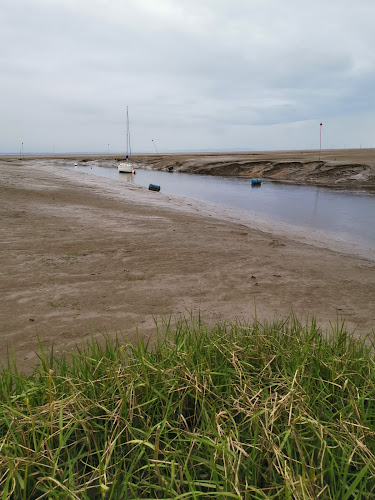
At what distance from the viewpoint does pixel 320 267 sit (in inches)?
262

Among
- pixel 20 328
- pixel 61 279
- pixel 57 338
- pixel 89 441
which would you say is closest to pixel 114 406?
pixel 89 441

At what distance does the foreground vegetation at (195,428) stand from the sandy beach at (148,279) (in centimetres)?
43

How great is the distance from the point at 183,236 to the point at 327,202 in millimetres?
12683

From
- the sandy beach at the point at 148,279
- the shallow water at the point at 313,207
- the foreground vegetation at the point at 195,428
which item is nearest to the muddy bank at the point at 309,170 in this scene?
the shallow water at the point at 313,207

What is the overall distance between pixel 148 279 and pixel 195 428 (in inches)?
145

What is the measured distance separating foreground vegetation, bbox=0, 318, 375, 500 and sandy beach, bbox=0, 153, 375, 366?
1.41 feet

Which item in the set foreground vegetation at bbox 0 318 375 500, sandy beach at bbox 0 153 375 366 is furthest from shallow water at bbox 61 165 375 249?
foreground vegetation at bbox 0 318 375 500

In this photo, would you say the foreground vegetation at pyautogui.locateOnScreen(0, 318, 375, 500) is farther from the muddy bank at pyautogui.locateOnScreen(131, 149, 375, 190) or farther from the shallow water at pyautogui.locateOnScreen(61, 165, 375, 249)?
the muddy bank at pyautogui.locateOnScreen(131, 149, 375, 190)

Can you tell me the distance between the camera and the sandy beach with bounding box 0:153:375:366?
4.07m

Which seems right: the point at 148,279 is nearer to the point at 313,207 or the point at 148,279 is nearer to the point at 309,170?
the point at 313,207

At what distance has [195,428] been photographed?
1877mm

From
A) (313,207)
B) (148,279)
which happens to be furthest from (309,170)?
(148,279)

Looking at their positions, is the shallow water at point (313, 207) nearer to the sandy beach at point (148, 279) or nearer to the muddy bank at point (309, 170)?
the muddy bank at point (309, 170)

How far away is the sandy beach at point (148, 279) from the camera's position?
13.4 feet
